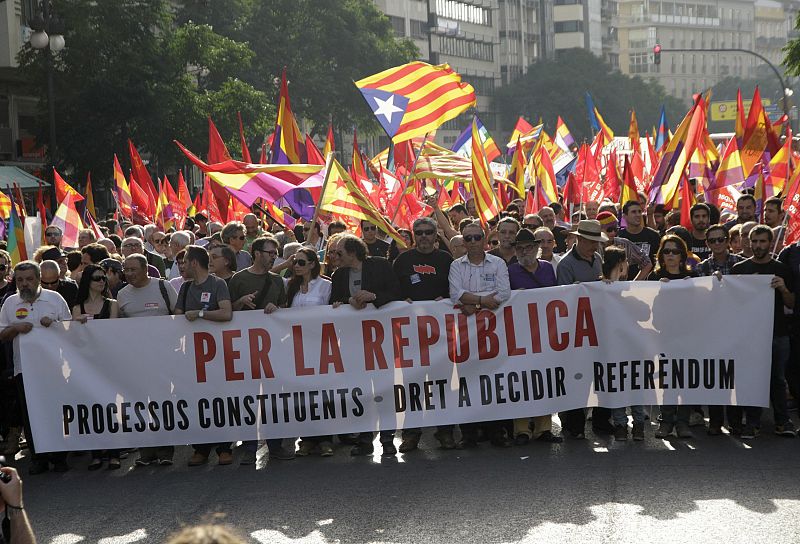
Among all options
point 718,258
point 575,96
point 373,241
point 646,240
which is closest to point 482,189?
point 373,241

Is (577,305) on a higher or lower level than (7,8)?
lower

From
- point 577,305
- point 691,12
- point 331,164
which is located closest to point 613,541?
point 577,305

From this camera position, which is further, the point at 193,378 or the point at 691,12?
the point at 691,12

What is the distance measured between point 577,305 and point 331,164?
2.93 meters

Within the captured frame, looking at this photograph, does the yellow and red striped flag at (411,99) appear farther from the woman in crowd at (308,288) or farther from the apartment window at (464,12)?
the apartment window at (464,12)

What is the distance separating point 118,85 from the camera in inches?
1519

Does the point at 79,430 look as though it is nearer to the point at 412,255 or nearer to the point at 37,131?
the point at 412,255

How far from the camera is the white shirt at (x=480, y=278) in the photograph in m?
10.1

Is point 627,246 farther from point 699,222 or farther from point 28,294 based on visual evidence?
point 28,294

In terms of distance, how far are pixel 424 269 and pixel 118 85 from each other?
30.0 m

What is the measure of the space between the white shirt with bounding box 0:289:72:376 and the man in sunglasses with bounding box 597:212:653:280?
4581 mm

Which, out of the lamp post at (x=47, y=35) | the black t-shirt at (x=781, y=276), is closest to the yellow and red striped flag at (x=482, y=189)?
the black t-shirt at (x=781, y=276)

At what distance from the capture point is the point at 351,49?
6272 cm

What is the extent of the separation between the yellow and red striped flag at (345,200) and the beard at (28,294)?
273 cm
